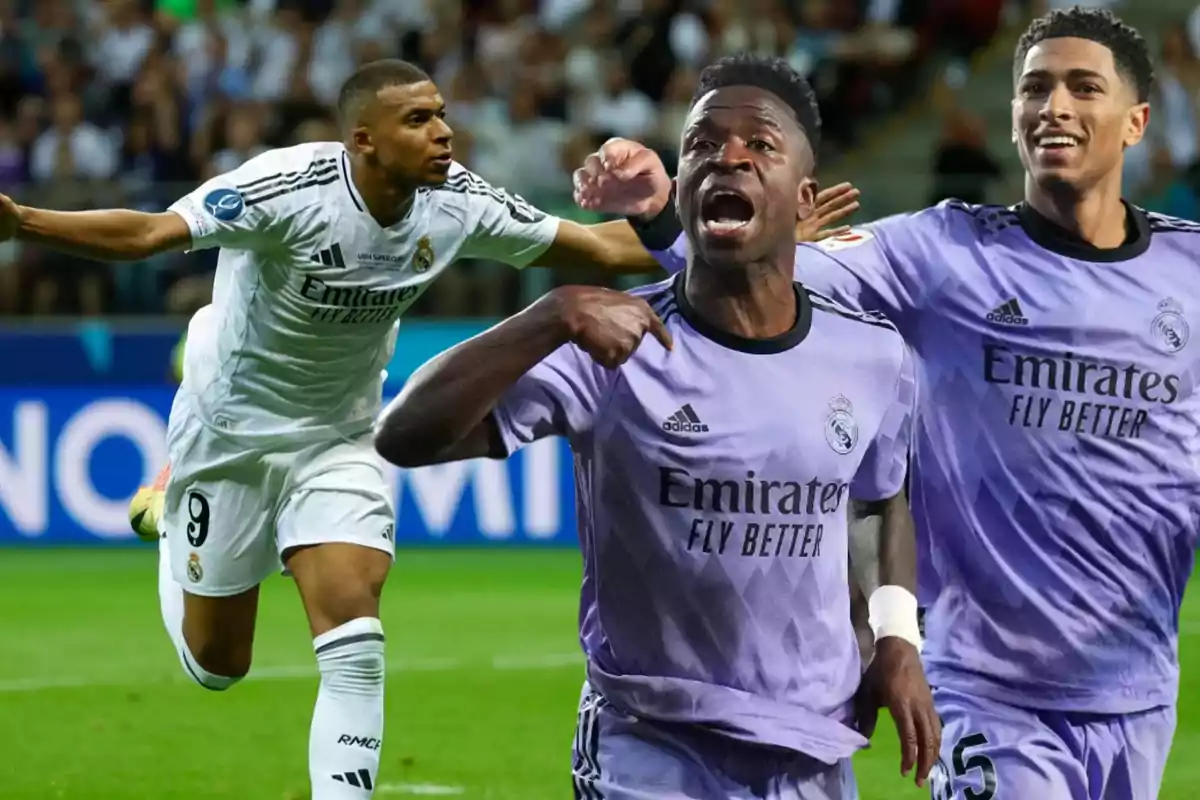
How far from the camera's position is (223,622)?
7.64 meters

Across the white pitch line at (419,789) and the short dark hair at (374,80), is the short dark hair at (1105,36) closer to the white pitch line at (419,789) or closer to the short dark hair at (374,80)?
the short dark hair at (374,80)

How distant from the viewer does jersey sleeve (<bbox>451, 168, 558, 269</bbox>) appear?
763cm

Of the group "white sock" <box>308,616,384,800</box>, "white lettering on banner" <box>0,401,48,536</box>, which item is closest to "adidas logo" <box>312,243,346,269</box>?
"white sock" <box>308,616,384,800</box>

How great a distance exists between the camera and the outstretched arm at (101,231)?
6.36m

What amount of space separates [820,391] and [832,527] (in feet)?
0.84

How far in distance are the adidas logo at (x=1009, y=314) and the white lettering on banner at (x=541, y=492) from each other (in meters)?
9.61

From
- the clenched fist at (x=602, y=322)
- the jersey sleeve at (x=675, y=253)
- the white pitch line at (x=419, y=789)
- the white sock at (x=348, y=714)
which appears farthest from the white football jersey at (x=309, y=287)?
the clenched fist at (x=602, y=322)

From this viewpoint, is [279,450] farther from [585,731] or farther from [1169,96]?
[1169,96]

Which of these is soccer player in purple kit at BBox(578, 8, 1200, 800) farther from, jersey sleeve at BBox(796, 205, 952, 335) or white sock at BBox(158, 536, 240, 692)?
white sock at BBox(158, 536, 240, 692)

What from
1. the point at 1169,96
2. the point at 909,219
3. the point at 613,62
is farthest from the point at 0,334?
the point at 909,219

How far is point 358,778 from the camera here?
259 inches

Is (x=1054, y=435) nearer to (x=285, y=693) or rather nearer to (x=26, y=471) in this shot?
(x=285, y=693)

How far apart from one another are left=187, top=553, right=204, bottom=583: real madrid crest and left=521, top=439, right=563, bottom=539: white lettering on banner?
7.13 meters

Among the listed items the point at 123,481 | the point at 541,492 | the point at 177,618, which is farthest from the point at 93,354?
the point at 177,618
